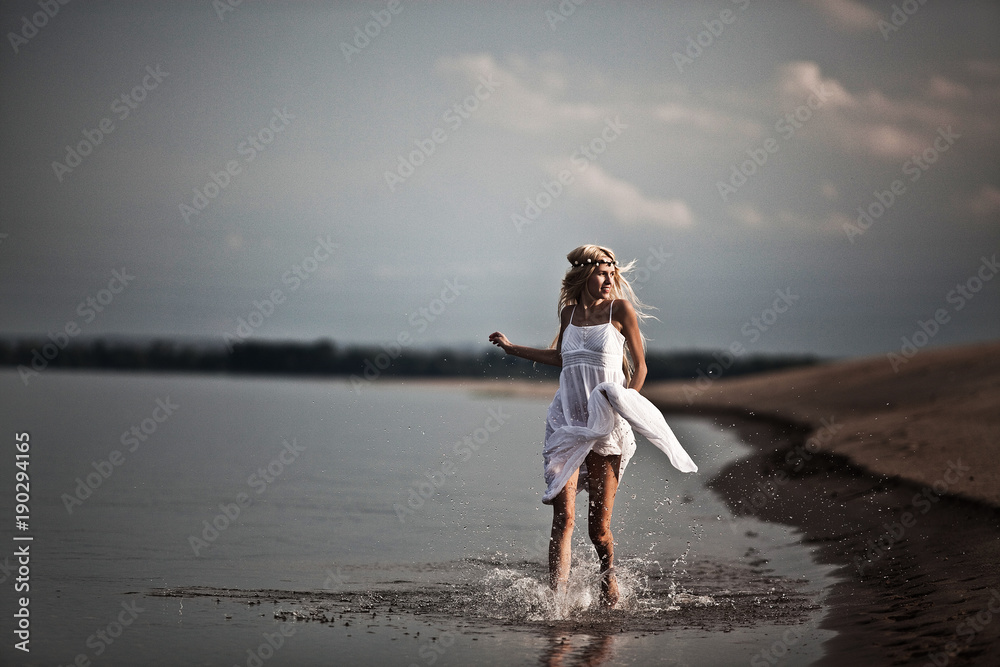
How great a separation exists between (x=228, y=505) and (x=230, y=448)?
7.48m

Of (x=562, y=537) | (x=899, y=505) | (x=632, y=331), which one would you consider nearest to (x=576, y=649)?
(x=562, y=537)

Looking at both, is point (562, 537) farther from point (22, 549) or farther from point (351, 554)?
point (22, 549)

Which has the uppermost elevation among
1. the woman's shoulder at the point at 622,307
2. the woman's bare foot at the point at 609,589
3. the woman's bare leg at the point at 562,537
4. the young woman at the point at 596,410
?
the woman's shoulder at the point at 622,307

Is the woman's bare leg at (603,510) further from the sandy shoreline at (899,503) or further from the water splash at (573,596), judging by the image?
the sandy shoreline at (899,503)

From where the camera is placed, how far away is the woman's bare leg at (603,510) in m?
7.37

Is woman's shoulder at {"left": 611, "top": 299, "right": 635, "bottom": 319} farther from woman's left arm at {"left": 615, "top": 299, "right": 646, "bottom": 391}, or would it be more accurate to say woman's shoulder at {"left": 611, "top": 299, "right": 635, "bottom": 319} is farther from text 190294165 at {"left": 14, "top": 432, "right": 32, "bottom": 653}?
text 190294165 at {"left": 14, "top": 432, "right": 32, "bottom": 653}

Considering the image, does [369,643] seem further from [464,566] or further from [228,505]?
[228,505]

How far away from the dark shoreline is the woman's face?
2604mm

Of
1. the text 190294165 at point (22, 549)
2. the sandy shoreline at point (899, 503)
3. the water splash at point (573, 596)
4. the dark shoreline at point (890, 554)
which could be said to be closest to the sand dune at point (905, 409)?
the sandy shoreline at point (899, 503)

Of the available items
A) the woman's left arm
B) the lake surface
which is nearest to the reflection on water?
the lake surface

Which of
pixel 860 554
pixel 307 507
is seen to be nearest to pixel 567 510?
pixel 860 554

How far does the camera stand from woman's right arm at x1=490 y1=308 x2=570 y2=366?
763 cm

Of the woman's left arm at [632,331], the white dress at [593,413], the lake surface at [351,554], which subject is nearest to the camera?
the lake surface at [351,554]

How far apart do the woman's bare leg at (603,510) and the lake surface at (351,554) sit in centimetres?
17
